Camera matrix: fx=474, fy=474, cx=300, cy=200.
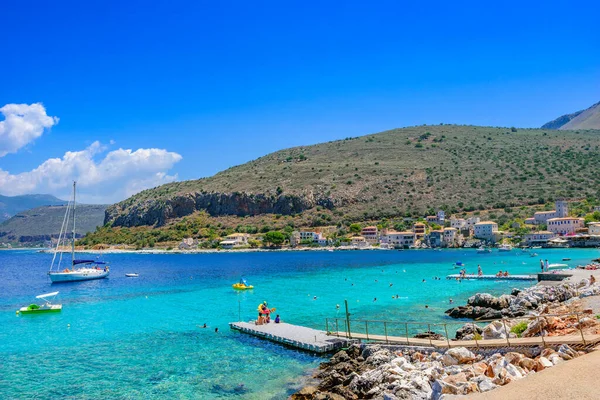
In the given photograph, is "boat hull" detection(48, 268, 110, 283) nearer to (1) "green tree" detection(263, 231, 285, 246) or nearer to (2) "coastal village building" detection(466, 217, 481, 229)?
(1) "green tree" detection(263, 231, 285, 246)

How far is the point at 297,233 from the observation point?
127250 millimetres

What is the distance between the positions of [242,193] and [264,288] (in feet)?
335

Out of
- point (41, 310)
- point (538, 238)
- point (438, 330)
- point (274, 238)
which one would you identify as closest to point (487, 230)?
point (538, 238)

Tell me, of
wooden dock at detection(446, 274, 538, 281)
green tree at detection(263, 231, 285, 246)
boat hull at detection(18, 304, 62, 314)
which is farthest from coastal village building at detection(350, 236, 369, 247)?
boat hull at detection(18, 304, 62, 314)

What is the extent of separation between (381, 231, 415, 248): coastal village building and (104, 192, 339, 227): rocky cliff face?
2509 cm

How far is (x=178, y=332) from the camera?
84.3ft

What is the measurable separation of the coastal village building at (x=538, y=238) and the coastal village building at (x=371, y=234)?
34.2m

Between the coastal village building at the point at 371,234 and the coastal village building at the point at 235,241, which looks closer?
the coastal village building at the point at 371,234

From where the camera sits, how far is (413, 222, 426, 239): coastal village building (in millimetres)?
111750

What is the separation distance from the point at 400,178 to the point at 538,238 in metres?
43.9

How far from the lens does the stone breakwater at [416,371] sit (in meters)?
10.9

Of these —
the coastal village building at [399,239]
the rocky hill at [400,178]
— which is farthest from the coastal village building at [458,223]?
the coastal village building at [399,239]

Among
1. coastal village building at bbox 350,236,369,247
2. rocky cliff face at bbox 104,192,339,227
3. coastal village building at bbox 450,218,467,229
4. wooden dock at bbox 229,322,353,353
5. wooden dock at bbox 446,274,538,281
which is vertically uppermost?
rocky cliff face at bbox 104,192,339,227

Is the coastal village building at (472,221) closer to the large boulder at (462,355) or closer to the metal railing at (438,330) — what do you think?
the metal railing at (438,330)
